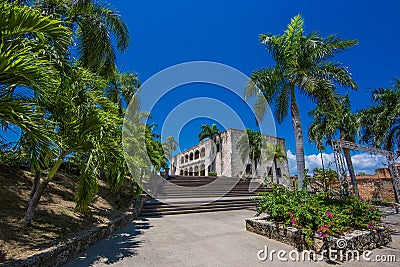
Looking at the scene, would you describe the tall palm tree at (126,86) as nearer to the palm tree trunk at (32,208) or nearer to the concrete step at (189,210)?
the concrete step at (189,210)

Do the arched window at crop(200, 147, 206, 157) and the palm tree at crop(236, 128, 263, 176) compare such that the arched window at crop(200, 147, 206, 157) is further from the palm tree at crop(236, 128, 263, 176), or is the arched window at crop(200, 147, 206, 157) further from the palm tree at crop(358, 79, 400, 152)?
the palm tree at crop(358, 79, 400, 152)

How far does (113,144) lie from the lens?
4.71 meters

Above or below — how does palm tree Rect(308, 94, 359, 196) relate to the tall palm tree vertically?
below

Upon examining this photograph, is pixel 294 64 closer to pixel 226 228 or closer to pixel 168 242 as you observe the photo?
pixel 226 228

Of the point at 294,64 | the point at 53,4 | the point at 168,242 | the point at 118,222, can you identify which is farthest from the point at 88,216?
the point at 294,64

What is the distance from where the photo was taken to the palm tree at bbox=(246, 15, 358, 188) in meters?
7.55

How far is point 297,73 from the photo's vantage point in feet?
26.5

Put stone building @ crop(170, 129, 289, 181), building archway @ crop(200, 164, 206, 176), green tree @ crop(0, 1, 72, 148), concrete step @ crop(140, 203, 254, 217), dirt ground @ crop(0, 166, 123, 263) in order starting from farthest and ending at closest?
building archway @ crop(200, 164, 206, 176) < stone building @ crop(170, 129, 289, 181) < concrete step @ crop(140, 203, 254, 217) < dirt ground @ crop(0, 166, 123, 263) < green tree @ crop(0, 1, 72, 148)

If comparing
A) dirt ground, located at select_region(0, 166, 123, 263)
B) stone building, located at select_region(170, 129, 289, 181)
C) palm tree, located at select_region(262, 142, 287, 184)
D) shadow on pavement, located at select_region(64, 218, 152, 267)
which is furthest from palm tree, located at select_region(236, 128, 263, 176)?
shadow on pavement, located at select_region(64, 218, 152, 267)

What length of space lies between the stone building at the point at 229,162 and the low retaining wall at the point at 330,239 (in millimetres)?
20849

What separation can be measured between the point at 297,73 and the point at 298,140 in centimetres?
272

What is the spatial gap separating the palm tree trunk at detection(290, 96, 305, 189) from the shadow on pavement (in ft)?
18.5

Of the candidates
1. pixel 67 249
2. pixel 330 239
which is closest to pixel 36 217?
pixel 67 249

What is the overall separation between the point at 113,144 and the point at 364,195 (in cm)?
1991
